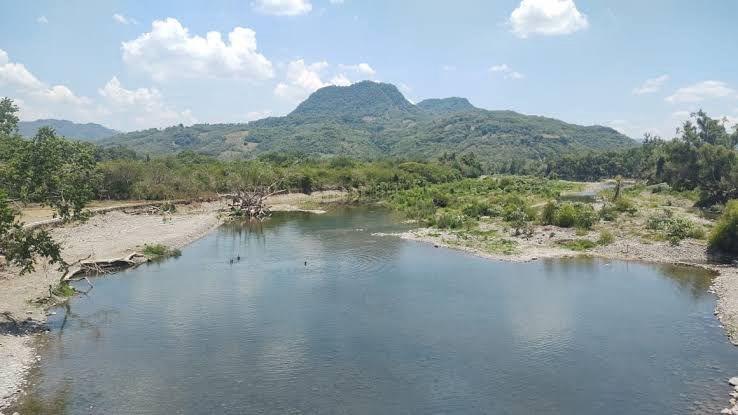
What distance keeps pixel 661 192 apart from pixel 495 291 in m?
80.9

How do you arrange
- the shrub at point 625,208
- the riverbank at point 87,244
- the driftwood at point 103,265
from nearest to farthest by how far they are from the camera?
the riverbank at point 87,244
the driftwood at point 103,265
the shrub at point 625,208

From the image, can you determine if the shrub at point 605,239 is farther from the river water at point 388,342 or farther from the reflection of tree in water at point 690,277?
the reflection of tree in water at point 690,277

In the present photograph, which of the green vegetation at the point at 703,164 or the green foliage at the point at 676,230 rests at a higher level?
the green vegetation at the point at 703,164

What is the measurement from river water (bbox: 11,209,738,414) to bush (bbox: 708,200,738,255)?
7006mm

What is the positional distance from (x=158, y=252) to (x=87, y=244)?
7438 mm

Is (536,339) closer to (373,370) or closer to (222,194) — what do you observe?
(373,370)

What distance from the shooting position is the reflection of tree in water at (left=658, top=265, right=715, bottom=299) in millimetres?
38812

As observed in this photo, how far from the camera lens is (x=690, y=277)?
4250cm

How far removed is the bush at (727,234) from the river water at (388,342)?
7.01m

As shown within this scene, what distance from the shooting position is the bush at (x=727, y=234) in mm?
46969

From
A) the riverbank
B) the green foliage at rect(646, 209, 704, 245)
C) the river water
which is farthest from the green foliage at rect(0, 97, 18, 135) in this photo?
the green foliage at rect(646, 209, 704, 245)

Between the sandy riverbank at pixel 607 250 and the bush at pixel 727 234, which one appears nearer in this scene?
the sandy riverbank at pixel 607 250

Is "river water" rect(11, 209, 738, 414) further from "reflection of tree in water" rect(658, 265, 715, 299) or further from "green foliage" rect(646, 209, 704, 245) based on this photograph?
"green foliage" rect(646, 209, 704, 245)

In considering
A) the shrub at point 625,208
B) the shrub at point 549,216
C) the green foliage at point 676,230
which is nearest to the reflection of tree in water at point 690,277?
the green foliage at point 676,230
